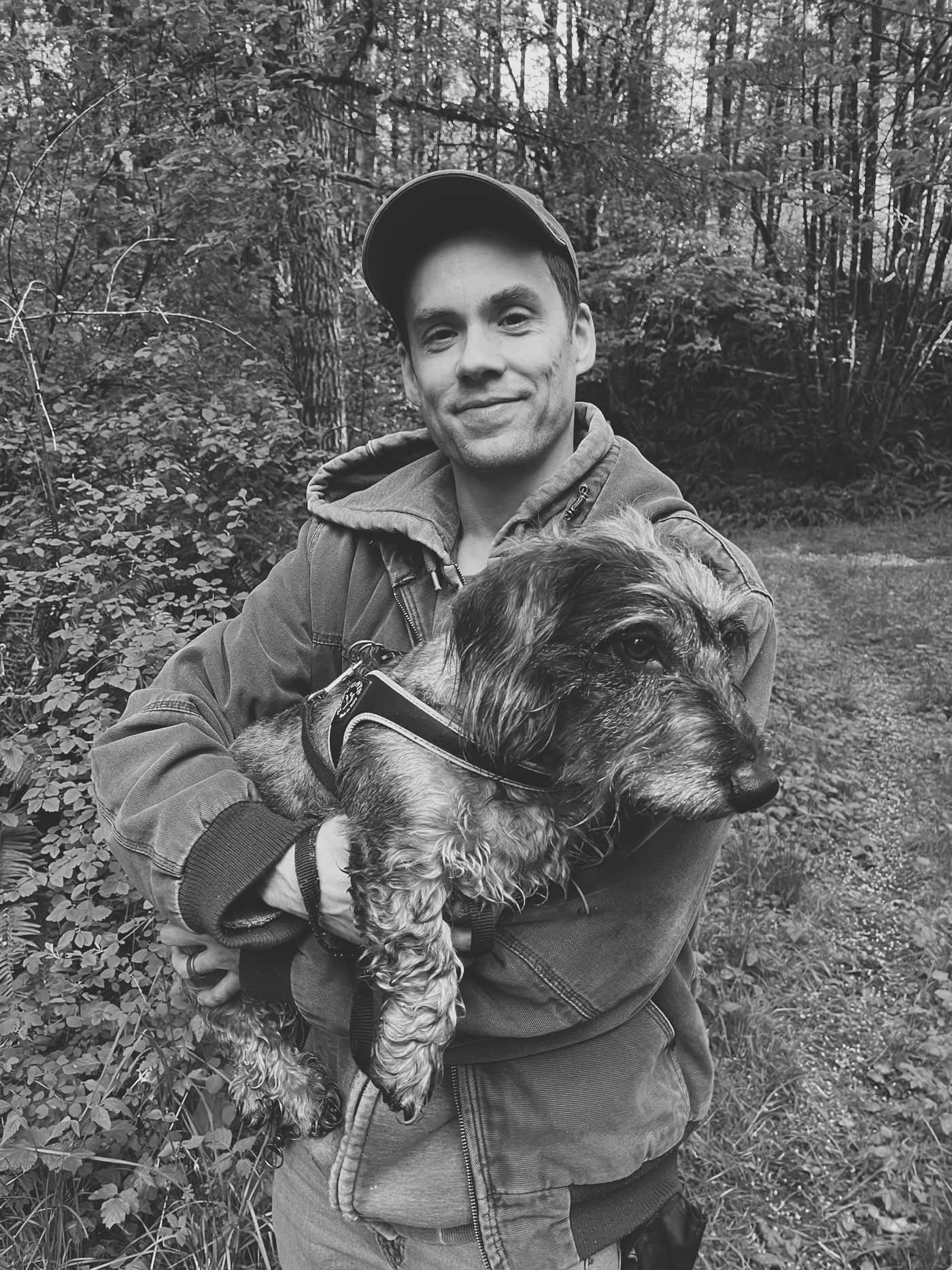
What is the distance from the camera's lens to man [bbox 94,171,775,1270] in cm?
190

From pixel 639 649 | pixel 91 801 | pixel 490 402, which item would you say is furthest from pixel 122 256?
pixel 639 649

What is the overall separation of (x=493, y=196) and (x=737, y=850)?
4503 millimetres

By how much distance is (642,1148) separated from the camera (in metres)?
1.98

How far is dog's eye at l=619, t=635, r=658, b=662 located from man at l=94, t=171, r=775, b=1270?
283 millimetres

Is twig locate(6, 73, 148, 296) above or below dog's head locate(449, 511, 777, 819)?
Answer: above

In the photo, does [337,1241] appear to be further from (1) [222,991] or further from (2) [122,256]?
(2) [122,256]

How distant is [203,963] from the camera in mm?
2219

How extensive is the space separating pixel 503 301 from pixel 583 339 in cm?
42

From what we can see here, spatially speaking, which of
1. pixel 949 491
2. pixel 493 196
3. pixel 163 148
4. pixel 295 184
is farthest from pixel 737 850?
pixel 949 491

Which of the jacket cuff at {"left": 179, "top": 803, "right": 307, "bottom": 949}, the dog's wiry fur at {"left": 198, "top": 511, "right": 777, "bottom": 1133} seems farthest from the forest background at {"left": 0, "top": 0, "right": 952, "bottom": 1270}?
the dog's wiry fur at {"left": 198, "top": 511, "right": 777, "bottom": 1133}

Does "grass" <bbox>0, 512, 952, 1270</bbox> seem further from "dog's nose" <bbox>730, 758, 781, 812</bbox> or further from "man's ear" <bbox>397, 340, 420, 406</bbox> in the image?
"man's ear" <bbox>397, 340, 420, 406</bbox>

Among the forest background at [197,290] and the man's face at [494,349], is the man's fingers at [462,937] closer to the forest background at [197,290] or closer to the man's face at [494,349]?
the man's face at [494,349]

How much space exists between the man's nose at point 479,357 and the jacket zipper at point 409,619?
66 centimetres

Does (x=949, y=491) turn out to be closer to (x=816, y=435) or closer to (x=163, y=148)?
(x=816, y=435)
